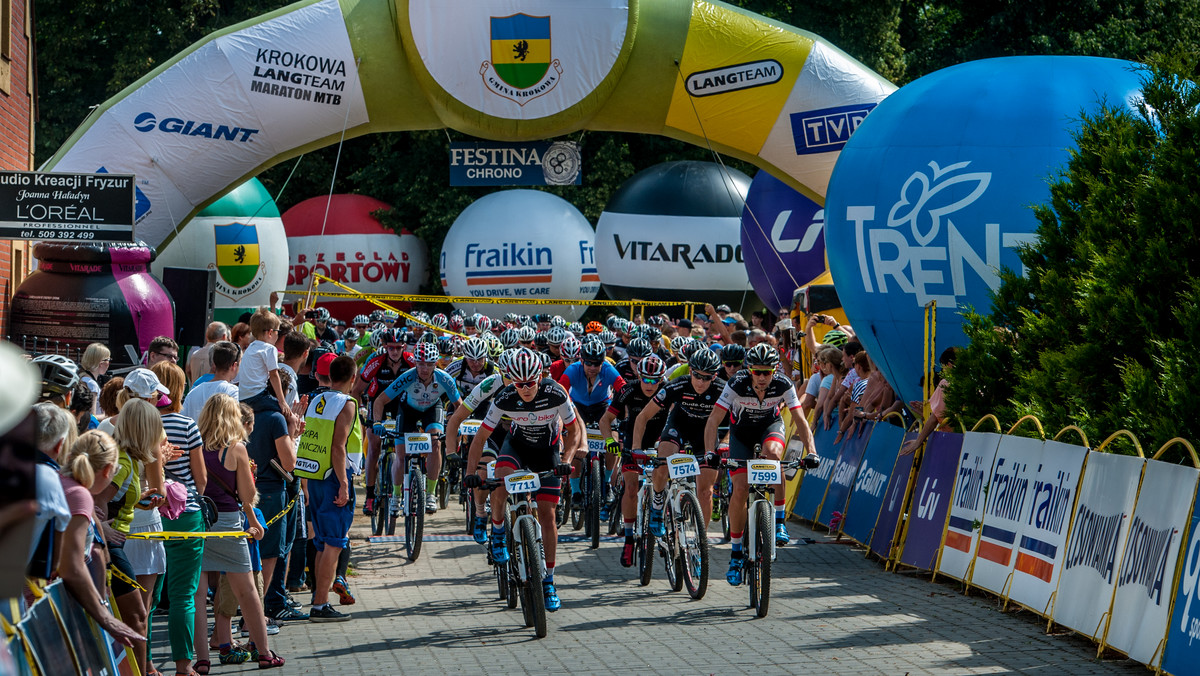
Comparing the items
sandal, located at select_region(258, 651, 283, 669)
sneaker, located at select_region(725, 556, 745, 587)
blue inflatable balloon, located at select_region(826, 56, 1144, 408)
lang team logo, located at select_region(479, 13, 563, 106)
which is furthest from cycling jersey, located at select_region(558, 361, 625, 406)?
sandal, located at select_region(258, 651, 283, 669)

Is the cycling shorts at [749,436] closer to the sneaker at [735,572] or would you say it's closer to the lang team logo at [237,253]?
the sneaker at [735,572]

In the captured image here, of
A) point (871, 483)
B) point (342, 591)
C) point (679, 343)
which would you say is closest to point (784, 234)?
point (679, 343)

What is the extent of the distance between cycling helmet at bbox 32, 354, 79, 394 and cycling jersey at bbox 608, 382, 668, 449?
6.66 m

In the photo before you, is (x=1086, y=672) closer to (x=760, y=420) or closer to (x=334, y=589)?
(x=760, y=420)

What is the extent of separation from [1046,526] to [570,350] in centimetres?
731

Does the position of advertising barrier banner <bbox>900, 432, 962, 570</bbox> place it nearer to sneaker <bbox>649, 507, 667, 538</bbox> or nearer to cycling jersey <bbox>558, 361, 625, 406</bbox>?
sneaker <bbox>649, 507, 667, 538</bbox>

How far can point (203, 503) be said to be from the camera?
718 centimetres

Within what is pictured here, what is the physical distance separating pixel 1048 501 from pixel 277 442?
5.13m

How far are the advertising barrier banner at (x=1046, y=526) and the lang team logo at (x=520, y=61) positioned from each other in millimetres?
8004

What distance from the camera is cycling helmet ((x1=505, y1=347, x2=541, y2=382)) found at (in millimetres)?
9453

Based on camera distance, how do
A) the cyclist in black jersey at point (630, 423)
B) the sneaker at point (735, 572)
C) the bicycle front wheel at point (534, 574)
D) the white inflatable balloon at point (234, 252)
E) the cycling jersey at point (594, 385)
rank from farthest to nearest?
1. the white inflatable balloon at point (234, 252)
2. the cycling jersey at point (594, 385)
3. the cyclist in black jersey at point (630, 423)
4. the sneaker at point (735, 572)
5. the bicycle front wheel at point (534, 574)

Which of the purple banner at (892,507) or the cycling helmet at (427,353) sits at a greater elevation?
the cycling helmet at (427,353)

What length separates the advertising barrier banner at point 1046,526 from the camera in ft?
28.6

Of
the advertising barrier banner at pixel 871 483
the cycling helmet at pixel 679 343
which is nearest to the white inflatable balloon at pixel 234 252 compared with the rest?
the cycling helmet at pixel 679 343
